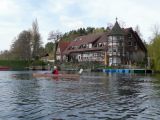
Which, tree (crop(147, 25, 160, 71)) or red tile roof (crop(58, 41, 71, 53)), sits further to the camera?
red tile roof (crop(58, 41, 71, 53))

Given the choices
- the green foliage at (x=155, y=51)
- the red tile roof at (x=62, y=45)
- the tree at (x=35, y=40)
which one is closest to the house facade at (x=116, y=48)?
the red tile roof at (x=62, y=45)

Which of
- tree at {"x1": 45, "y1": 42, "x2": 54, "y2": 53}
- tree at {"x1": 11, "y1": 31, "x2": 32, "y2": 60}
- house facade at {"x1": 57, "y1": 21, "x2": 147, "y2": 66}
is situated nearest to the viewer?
house facade at {"x1": 57, "y1": 21, "x2": 147, "y2": 66}

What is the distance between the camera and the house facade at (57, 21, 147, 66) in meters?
103

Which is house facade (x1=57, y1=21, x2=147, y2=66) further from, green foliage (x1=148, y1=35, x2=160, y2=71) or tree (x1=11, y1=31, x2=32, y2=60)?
tree (x1=11, y1=31, x2=32, y2=60)

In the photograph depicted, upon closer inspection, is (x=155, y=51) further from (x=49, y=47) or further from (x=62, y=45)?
(x=49, y=47)

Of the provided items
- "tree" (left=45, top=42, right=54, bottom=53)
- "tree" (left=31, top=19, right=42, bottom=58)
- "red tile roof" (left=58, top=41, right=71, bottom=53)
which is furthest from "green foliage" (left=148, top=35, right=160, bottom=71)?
"tree" (left=45, top=42, right=54, bottom=53)

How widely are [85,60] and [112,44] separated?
14.4 m

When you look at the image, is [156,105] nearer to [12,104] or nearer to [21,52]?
[12,104]

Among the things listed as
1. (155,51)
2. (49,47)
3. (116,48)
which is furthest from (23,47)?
(155,51)

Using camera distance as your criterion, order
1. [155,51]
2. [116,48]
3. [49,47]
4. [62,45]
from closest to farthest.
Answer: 1. [155,51]
2. [116,48]
3. [62,45]
4. [49,47]

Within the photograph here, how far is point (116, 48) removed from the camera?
340 feet

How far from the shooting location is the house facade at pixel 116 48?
103m

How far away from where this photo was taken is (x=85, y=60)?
380 ft

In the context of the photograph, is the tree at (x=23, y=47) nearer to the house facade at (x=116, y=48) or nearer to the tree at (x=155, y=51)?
the house facade at (x=116, y=48)
